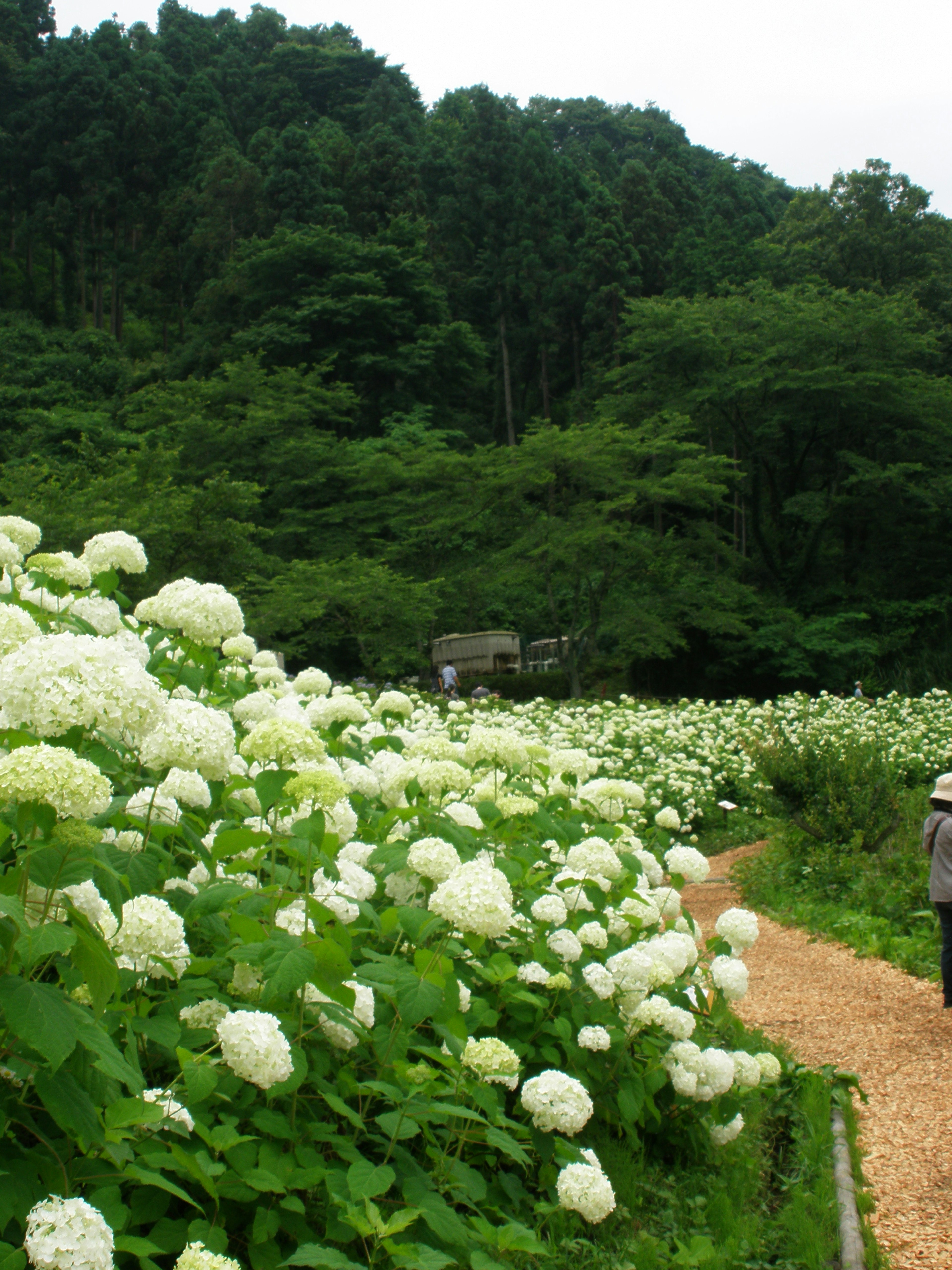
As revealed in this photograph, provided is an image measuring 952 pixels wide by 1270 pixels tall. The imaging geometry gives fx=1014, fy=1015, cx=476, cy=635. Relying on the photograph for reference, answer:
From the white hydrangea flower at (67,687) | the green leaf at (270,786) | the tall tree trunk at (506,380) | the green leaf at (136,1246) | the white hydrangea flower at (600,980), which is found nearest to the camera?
the green leaf at (136,1246)

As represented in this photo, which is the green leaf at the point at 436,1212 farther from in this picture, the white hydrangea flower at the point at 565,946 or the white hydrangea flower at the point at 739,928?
the white hydrangea flower at the point at 739,928

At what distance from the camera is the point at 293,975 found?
1705 mm

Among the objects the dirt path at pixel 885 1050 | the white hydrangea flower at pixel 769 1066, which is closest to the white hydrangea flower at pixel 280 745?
the white hydrangea flower at pixel 769 1066

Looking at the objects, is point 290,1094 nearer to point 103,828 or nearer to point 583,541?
point 103,828

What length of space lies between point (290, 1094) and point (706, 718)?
10582 mm

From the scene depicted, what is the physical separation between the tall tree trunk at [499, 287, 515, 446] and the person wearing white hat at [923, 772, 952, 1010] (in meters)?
34.0

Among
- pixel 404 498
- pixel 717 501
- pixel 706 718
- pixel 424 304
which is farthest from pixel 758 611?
pixel 424 304

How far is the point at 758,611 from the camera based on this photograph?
77.6 ft

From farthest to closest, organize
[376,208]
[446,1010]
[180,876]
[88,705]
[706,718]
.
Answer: [376,208] → [706,718] → [180,876] → [446,1010] → [88,705]

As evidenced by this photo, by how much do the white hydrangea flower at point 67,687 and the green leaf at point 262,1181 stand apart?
0.79m

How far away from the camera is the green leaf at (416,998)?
6.24 feet

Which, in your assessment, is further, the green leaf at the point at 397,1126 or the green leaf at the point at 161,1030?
the green leaf at the point at 397,1126

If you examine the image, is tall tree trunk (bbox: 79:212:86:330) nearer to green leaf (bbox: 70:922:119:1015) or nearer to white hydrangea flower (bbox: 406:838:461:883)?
white hydrangea flower (bbox: 406:838:461:883)

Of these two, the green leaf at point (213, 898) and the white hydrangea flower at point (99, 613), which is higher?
the white hydrangea flower at point (99, 613)
